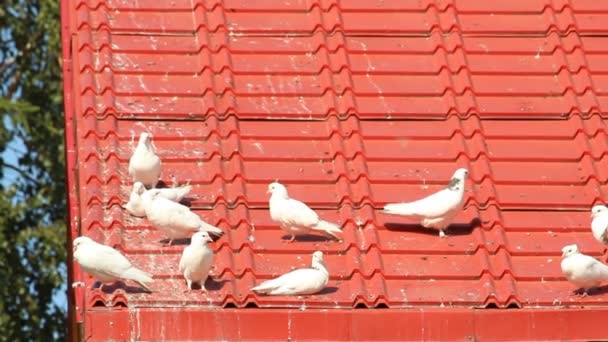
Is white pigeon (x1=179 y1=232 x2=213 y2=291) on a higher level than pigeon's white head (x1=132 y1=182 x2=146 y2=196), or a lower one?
lower

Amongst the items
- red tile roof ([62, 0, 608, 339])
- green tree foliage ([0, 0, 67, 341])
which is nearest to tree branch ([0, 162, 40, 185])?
green tree foliage ([0, 0, 67, 341])

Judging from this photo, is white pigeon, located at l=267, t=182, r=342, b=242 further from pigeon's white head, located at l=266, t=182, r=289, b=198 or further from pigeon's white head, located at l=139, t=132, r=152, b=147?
pigeon's white head, located at l=139, t=132, r=152, b=147

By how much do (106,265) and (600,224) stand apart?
7.82ft

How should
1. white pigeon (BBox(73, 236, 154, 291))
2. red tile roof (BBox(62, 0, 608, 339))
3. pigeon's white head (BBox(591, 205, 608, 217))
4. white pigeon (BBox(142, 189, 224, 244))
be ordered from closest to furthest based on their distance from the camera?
1. white pigeon (BBox(73, 236, 154, 291))
2. red tile roof (BBox(62, 0, 608, 339))
3. white pigeon (BBox(142, 189, 224, 244))
4. pigeon's white head (BBox(591, 205, 608, 217))

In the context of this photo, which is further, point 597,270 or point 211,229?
point 211,229

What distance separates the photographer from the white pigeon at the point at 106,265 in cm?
1070

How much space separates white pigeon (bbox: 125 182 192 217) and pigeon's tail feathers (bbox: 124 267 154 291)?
0.58 m

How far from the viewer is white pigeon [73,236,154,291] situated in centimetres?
1070

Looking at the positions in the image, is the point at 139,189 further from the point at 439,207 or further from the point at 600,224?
the point at 600,224

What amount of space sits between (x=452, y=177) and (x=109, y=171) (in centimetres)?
172

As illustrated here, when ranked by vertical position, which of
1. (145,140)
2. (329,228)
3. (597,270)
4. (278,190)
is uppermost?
(145,140)

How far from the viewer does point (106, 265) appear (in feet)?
35.1

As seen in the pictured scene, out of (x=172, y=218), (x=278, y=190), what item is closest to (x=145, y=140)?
(x=172, y=218)

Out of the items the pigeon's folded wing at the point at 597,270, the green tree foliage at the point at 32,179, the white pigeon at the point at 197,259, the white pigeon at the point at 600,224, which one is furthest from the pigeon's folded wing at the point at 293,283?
the green tree foliage at the point at 32,179
